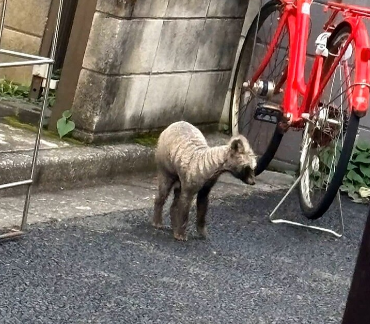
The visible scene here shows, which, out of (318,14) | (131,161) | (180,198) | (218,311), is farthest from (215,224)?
(318,14)

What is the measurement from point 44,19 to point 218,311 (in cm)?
360

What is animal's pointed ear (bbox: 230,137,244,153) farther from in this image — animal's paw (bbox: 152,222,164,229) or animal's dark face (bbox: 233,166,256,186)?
animal's paw (bbox: 152,222,164,229)

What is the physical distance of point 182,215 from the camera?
5133mm

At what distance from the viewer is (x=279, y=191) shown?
266 inches

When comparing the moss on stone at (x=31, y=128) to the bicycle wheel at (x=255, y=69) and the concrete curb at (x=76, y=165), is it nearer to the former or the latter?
the concrete curb at (x=76, y=165)

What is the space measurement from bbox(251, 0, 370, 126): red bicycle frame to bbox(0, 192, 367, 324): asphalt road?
0.84m

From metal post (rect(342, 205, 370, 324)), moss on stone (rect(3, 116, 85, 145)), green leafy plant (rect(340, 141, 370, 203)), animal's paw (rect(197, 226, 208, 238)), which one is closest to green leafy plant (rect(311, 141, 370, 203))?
green leafy plant (rect(340, 141, 370, 203))

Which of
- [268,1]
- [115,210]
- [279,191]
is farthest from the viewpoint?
[268,1]

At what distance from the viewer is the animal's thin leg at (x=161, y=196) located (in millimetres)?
5301

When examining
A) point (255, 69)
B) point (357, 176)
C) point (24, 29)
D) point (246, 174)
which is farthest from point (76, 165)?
point (357, 176)

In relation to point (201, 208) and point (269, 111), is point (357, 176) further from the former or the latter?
point (201, 208)

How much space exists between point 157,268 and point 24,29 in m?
3.17

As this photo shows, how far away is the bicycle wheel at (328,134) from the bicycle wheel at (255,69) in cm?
90

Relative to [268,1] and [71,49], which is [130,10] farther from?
[268,1]
